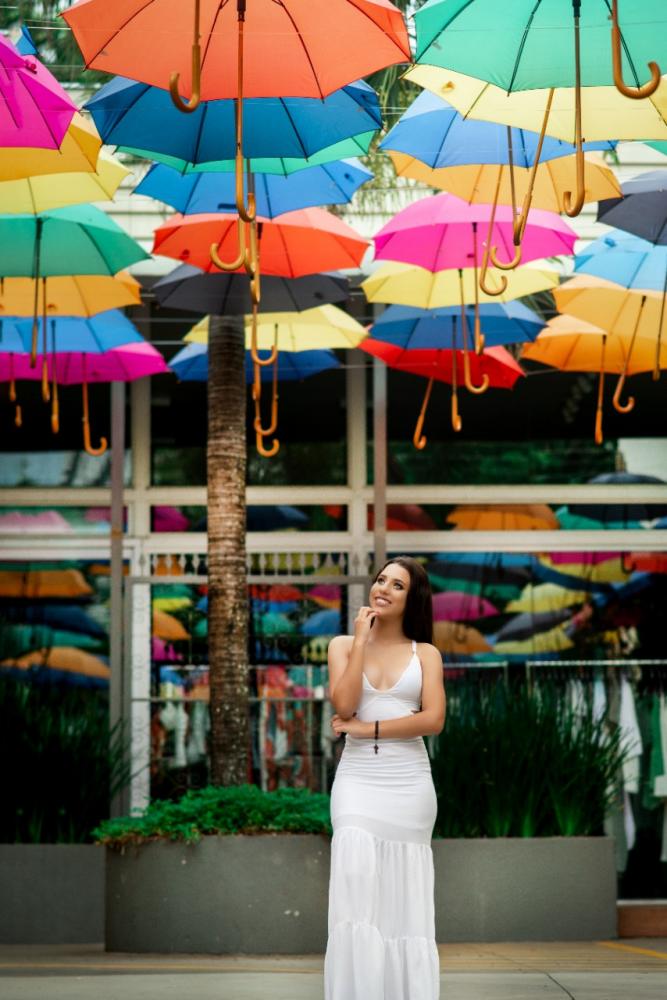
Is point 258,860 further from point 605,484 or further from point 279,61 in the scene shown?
point 605,484

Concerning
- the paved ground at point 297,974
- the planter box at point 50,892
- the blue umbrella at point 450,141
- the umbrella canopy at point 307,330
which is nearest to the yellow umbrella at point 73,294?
the umbrella canopy at point 307,330

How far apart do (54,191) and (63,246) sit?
2.20 ft

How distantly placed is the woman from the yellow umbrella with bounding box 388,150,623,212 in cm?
375

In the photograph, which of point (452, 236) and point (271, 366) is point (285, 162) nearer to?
point (452, 236)

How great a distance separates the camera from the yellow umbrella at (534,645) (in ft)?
43.1

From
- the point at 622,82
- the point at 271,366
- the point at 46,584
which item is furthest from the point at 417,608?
the point at 46,584

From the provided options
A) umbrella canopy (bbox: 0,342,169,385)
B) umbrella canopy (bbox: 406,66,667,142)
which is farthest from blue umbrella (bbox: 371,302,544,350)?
umbrella canopy (bbox: 406,66,667,142)

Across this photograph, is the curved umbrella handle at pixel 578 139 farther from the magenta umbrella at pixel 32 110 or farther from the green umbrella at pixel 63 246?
the green umbrella at pixel 63 246

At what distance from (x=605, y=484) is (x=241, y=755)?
546 centimetres

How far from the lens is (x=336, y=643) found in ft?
18.2

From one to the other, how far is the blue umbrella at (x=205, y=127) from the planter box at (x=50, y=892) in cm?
444

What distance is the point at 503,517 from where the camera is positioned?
527 inches

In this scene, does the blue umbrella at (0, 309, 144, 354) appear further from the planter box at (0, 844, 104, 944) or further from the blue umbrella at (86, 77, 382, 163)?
the planter box at (0, 844, 104, 944)

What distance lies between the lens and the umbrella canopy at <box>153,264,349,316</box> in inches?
378
